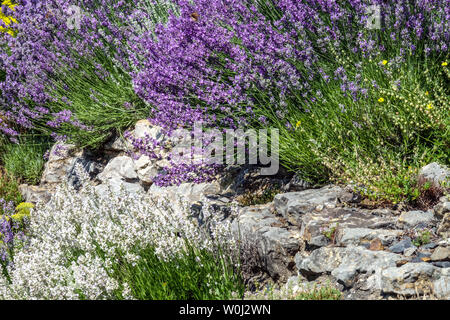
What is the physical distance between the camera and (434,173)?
9.94 feet

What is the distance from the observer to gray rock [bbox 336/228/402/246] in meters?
2.69

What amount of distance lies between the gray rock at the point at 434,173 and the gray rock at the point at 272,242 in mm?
819

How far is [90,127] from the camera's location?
4973 mm

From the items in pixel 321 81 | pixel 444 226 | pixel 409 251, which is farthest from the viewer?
pixel 321 81

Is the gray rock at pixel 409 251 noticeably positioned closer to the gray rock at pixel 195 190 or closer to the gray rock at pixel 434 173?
the gray rock at pixel 434 173

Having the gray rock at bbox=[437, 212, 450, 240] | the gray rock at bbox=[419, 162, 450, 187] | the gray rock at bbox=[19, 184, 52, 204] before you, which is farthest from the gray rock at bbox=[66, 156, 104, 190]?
the gray rock at bbox=[437, 212, 450, 240]

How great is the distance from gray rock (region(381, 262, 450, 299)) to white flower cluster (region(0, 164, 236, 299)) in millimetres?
833

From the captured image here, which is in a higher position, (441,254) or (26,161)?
(26,161)

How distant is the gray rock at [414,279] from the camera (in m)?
2.25

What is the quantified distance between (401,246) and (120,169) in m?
3.03

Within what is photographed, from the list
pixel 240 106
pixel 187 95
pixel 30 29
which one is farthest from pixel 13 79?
pixel 240 106

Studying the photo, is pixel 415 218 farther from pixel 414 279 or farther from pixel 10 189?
pixel 10 189

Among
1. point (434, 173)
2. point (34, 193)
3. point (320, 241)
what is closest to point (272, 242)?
point (320, 241)

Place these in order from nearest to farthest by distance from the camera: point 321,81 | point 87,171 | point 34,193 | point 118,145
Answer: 1. point 321,81
2. point 118,145
3. point 87,171
4. point 34,193
